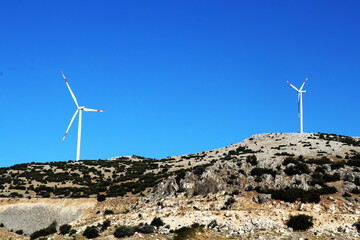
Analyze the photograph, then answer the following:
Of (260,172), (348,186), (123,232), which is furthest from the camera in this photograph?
(260,172)

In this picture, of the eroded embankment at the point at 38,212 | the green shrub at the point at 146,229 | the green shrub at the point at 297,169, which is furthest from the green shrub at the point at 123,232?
the eroded embankment at the point at 38,212

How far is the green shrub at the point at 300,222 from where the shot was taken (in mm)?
43375

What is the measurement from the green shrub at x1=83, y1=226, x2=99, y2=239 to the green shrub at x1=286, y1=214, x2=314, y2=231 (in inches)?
937

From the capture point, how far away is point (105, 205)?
7388 cm

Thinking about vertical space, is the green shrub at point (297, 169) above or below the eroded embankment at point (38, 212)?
above

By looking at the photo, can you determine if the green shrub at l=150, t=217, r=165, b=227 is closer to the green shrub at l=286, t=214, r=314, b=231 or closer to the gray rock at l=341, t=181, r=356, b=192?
the green shrub at l=286, t=214, r=314, b=231

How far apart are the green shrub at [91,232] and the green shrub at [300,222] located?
23.8 meters

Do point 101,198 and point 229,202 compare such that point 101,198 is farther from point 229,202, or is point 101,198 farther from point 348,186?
point 348,186

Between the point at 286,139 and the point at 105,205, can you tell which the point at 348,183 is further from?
the point at 286,139

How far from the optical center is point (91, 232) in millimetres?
46031

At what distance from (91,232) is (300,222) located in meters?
25.7

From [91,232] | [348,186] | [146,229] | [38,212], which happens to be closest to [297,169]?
[348,186]

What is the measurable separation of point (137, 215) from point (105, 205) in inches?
930

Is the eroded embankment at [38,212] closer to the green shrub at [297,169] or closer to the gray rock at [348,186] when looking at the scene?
the green shrub at [297,169]
